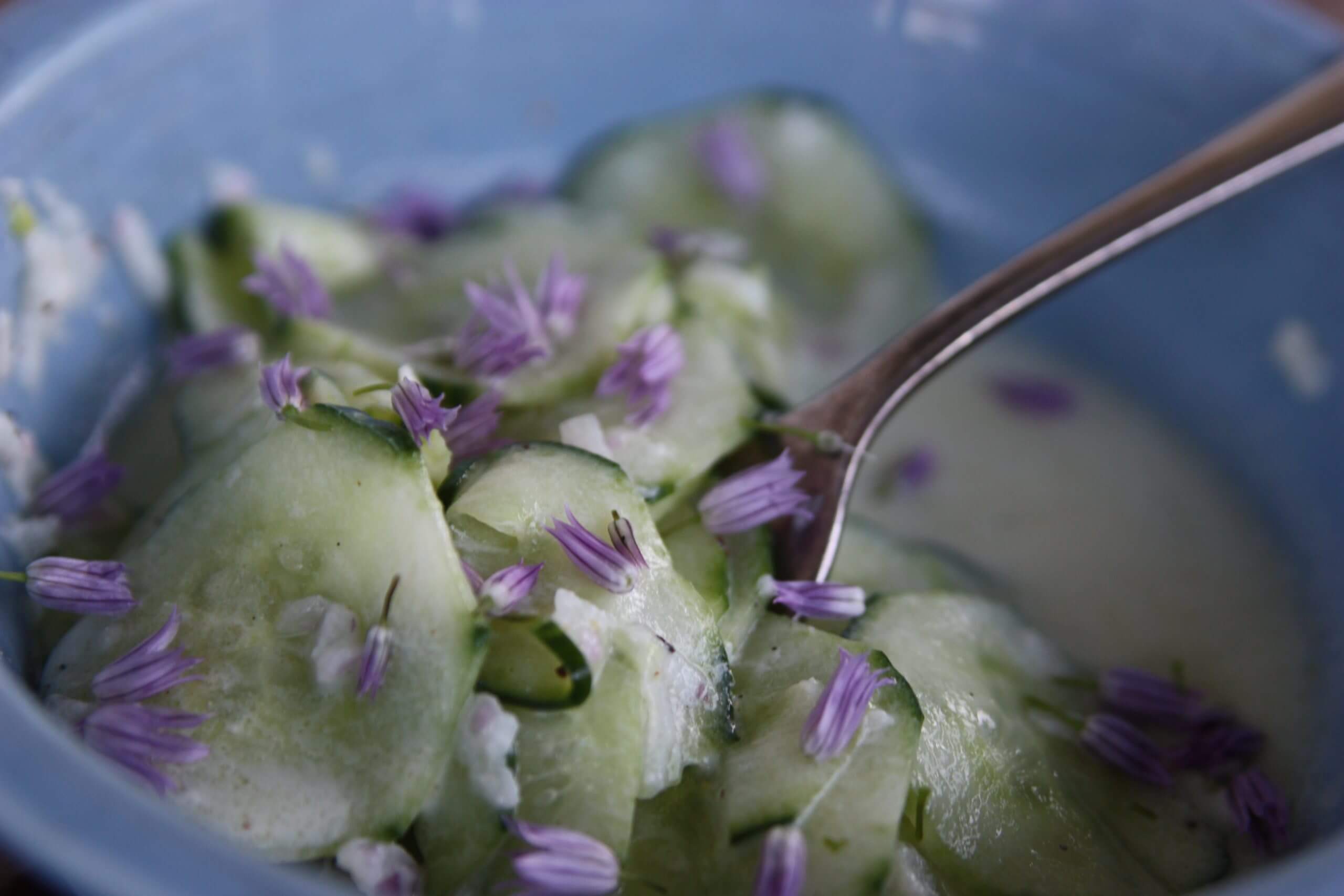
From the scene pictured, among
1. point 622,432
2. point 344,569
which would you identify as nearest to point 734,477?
point 622,432

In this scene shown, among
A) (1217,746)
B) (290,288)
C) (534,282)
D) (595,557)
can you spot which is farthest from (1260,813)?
(290,288)

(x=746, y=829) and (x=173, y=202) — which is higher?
(x=173, y=202)

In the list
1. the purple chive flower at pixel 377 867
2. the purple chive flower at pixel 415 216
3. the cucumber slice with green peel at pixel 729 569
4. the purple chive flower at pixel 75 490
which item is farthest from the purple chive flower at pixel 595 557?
the purple chive flower at pixel 415 216

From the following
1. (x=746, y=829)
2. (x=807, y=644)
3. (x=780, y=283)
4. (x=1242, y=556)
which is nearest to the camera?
(x=746, y=829)

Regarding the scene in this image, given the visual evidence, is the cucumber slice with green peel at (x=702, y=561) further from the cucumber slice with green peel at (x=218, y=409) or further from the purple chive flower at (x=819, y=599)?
the cucumber slice with green peel at (x=218, y=409)

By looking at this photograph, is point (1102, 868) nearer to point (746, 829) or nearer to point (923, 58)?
point (746, 829)

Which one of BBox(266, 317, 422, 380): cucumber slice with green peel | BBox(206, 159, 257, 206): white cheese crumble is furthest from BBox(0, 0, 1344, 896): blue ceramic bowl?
BBox(266, 317, 422, 380): cucumber slice with green peel

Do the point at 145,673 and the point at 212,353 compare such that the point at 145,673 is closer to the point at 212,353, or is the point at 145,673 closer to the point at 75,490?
the point at 75,490
